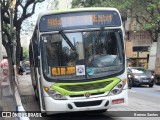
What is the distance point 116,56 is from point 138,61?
46562mm

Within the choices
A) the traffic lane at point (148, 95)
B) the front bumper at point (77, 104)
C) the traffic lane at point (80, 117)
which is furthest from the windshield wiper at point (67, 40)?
the traffic lane at point (148, 95)

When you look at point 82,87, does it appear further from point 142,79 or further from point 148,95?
point 142,79

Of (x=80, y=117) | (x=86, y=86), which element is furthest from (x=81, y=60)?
(x=80, y=117)

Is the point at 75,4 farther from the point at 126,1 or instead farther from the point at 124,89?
the point at 124,89

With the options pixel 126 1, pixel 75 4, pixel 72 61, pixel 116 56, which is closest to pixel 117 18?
pixel 116 56

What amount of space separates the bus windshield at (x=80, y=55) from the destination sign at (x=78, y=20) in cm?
19

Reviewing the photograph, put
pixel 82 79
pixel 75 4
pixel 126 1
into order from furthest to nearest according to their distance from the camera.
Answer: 1. pixel 75 4
2. pixel 126 1
3. pixel 82 79

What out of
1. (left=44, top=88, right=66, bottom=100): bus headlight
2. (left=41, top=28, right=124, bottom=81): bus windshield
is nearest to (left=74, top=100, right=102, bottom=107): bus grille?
(left=44, top=88, right=66, bottom=100): bus headlight

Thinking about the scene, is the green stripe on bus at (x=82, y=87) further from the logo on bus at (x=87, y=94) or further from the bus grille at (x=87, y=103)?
the bus grille at (x=87, y=103)

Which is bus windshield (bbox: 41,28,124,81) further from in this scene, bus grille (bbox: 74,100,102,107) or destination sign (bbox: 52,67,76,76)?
bus grille (bbox: 74,100,102,107)

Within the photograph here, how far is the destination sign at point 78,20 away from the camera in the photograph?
34.6 feet

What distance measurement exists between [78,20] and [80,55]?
101 centimetres

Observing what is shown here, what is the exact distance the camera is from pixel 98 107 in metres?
10.2

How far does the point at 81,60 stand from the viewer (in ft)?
34.0
